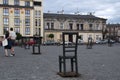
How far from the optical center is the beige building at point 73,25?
101 meters

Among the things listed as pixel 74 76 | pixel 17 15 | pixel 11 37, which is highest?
pixel 17 15

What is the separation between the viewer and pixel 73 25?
344 feet

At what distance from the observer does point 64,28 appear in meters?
104

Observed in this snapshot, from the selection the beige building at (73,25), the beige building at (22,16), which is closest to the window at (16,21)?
the beige building at (22,16)

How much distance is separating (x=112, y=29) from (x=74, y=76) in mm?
157982

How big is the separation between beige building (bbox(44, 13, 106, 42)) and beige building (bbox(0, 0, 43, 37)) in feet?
19.4

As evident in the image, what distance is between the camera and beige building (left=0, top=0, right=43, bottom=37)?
295 ft

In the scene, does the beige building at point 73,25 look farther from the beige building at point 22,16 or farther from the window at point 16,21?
the window at point 16,21

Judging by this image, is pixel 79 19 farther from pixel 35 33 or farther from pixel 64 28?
pixel 35 33

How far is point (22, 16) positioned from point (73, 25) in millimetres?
19846

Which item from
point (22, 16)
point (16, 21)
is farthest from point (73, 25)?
point (16, 21)

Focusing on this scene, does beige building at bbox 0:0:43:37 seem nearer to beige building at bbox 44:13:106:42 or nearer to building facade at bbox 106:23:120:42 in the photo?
beige building at bbox 44:13:106:42

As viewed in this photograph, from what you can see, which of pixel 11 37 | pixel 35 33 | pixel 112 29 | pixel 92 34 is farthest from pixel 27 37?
pixel 112 29

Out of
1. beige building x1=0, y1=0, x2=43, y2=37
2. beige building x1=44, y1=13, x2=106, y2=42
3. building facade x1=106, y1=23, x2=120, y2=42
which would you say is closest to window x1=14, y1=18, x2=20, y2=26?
beige building x1=0, y1=0, x2=43, y2=37
